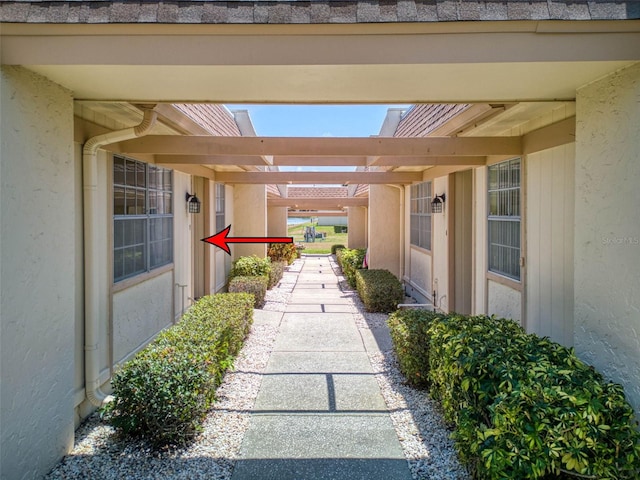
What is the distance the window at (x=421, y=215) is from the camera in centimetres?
1085

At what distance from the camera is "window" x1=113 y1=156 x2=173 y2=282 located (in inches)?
220

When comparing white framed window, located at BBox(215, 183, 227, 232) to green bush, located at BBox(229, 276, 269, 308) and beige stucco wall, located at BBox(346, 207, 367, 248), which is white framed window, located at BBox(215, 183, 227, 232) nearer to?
green bush, located at BBox(229, 276, 269, 308)

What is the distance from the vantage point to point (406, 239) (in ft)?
44.1

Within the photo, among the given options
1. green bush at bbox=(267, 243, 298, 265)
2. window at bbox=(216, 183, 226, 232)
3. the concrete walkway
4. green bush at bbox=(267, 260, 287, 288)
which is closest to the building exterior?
the concrete walkway

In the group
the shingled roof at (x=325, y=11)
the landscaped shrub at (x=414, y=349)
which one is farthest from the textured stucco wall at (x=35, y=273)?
the landscaped shrub at (x=414, y=349)

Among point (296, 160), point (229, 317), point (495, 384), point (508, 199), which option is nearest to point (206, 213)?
point (296, 160)

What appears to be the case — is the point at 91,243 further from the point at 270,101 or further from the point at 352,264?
the point at 352,264

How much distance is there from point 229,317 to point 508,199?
4474 millimetres

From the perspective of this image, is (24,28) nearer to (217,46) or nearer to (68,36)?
(68,36)

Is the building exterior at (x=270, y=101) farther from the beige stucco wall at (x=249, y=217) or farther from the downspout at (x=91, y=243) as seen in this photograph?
the beige stucco wall at (x=249, y=217)

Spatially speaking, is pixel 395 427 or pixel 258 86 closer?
pixel 258 86

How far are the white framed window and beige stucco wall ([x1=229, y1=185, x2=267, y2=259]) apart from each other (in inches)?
51.8

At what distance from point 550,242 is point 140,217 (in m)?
5.54

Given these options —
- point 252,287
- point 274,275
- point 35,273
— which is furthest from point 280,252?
point 35,273
